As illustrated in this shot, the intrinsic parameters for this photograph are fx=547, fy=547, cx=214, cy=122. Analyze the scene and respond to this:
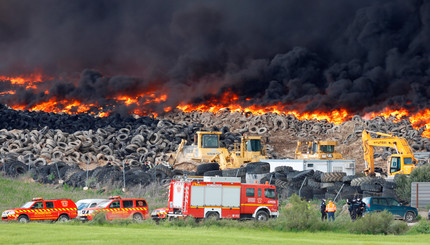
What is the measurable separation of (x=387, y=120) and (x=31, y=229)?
209 feet

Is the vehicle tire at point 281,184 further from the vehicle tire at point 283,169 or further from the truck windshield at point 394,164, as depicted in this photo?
the truck windshield at point 394,164

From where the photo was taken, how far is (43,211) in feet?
82.9

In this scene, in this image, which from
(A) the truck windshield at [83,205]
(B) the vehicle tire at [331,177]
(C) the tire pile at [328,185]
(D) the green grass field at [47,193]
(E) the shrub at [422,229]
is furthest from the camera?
(B) the vehicle tire at [331,177]

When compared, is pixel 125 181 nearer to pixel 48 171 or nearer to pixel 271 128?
pixel 48 171

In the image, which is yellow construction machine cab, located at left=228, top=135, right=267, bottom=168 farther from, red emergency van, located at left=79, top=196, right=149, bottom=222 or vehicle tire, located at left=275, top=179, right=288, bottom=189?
red emergency van, located at left=79, top=196, right=149, bottom=222

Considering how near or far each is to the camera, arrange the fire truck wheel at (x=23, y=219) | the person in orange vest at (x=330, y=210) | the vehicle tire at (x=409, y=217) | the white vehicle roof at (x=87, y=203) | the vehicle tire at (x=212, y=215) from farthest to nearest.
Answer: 1. the white vehicle roof at (x=87, y=203)
2. the vehicle tire at (x=409, y=217)
3. the fire truck wheel at (x=23, y=219)
4. the person in orange vest at (x=330, y=210)
5. the vehicle tire at (x=212, y=215)

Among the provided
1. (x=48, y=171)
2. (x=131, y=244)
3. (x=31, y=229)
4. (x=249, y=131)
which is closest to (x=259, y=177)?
(x=48, y=171)

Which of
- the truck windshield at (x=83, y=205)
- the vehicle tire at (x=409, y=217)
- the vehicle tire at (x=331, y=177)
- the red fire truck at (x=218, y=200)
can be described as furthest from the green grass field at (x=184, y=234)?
the vehicle tire at (x=331, y=177)

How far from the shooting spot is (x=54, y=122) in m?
68.1

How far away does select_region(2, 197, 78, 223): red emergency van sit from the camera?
24750mm

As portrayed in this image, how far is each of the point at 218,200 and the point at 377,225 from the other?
708 centimetres

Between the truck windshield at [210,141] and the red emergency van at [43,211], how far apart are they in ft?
76.0

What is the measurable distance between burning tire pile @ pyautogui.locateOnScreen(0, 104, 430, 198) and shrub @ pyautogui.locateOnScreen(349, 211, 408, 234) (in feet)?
33.8

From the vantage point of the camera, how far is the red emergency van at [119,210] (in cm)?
2497
